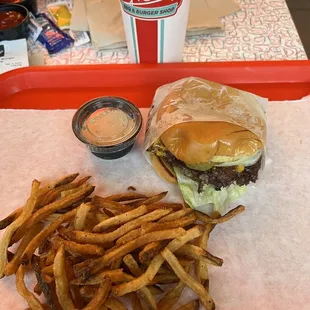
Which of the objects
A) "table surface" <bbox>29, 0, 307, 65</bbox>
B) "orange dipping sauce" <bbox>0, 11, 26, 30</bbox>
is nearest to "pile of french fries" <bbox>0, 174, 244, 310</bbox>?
"table surface" <bbox>29, 0, 307, 65</bbox>

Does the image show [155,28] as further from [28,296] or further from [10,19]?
[28,296]

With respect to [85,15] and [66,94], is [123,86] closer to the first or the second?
[66,94]

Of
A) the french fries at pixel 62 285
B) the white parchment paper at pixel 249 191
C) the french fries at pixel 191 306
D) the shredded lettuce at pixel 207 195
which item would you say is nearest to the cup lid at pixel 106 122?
the white parchment paper at pixel 249 191

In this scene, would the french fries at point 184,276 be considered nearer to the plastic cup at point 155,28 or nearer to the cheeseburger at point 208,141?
the cheeseburger at point 208,141

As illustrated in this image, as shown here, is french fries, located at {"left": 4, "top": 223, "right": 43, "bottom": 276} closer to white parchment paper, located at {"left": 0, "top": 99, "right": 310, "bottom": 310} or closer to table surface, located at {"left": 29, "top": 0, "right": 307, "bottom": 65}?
white parchment paper, located at {"left": 0, "top": 99, "right": 310, "bottom": 310}

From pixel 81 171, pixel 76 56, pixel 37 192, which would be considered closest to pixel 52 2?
pixel 76 56

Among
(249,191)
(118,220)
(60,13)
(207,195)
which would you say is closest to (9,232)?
(118,220)
